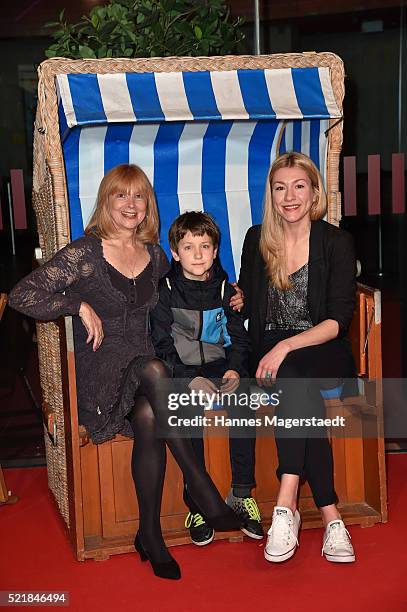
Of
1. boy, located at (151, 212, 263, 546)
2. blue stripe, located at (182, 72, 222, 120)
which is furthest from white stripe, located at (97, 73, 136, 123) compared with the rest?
boy, located at (151, 212, 263, 546)

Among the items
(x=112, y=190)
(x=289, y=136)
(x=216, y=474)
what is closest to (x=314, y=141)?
(x=289, y=136)

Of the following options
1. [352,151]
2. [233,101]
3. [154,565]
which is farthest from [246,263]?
[352,151]

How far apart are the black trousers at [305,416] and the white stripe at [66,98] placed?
1.10 meters

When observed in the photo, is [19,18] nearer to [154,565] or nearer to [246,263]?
[246,263]

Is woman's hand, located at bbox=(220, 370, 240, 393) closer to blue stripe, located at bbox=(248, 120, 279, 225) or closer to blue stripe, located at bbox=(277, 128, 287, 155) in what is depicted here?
blue stripe, located at bbox=(248, 120, 279, 225)

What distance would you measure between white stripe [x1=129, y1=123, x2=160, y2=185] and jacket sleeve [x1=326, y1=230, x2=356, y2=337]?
0.99m

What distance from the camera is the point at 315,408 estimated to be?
331 cm

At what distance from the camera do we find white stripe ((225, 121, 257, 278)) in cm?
414

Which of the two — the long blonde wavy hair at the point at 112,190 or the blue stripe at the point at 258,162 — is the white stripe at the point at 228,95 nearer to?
the long blonde wavy hair at the point at 112,190

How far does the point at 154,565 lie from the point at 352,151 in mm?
2667

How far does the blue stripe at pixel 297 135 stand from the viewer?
13.2 feet

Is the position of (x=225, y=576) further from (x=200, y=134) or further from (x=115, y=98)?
(x=200, y=134)

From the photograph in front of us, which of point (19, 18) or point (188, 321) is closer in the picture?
point (188, 321)

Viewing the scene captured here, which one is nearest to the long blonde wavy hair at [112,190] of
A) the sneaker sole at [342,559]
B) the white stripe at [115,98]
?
the white stripe at [115,98]
